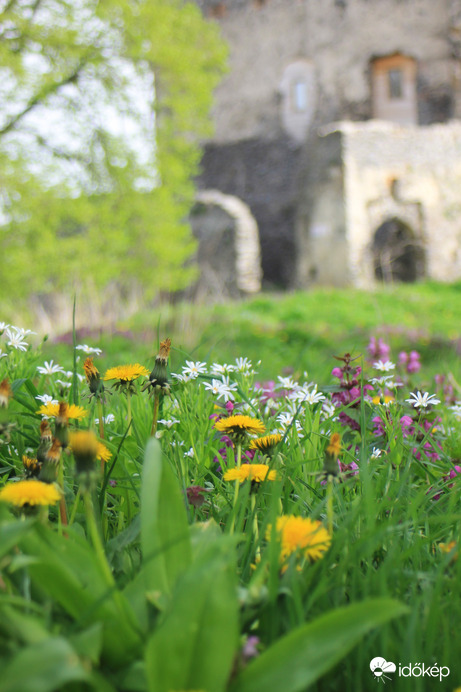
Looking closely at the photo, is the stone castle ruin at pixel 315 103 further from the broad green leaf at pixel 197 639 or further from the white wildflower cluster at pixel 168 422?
the broad green leaf at pixel 197 639

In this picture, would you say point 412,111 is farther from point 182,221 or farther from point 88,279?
point 88,279

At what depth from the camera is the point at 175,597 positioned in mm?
624

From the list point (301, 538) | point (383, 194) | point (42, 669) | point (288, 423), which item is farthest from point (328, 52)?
point (42, 669)

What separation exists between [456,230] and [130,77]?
8863 mm

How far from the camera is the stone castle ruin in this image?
14.3 meters

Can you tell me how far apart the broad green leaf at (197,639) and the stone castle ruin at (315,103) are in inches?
541

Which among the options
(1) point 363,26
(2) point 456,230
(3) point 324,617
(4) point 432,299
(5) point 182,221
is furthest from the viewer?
(1) point 363,26

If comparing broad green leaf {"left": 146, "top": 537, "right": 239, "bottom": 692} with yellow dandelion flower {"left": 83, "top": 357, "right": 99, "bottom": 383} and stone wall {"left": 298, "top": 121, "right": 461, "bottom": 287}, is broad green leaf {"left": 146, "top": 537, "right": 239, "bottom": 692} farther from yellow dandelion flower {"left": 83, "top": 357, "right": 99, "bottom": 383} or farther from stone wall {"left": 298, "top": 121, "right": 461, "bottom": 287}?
stone wall {"left": 298, "top": 121, "right": 461, "bottom": 287}

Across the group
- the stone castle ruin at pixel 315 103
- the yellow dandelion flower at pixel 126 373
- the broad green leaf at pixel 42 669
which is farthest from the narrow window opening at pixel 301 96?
the broad green leaf at pixel 42 669

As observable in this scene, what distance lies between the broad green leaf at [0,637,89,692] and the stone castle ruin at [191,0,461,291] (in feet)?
45.4

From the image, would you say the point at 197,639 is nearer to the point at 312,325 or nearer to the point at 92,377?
the point at 92,377

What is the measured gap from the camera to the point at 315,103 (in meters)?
17.9

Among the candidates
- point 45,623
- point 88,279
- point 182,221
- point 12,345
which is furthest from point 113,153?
point 45,623

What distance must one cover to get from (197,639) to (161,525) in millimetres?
159
